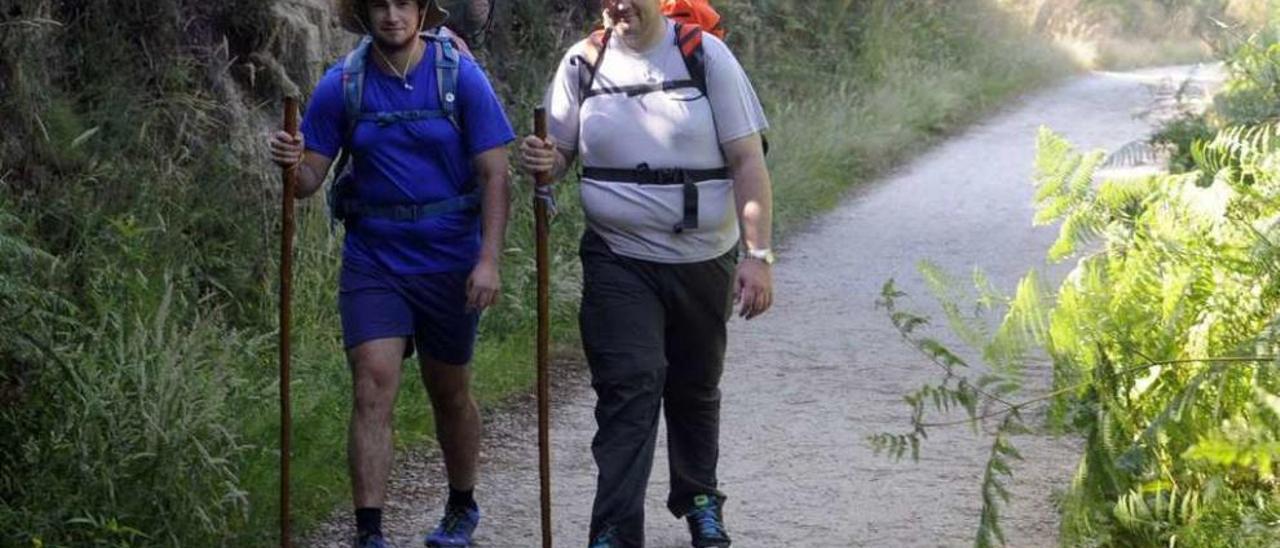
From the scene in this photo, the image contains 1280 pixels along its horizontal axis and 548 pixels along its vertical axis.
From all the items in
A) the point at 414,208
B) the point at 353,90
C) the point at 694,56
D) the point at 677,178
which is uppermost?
the point at 694,56

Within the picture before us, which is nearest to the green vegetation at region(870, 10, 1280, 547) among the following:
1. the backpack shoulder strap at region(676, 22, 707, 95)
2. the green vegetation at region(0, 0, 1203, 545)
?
the backpack shoulder strap at region(676, 22, 707, 95)

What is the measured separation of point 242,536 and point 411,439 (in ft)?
5.47

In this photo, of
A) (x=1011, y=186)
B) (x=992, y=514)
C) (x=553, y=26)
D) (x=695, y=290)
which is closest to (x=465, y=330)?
(x=695, y=290)

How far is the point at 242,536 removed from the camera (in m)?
6.43

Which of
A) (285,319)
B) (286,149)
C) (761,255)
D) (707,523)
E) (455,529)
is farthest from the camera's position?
(455,529)

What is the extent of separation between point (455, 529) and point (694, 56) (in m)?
1.71

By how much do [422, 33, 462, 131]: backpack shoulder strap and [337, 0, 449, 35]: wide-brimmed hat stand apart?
11cm

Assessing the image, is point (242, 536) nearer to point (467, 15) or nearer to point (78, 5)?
point (467, 15)

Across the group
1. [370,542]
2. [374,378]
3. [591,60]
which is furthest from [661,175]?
[370,542]

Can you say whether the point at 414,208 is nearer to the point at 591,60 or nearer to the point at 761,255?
the point at 591,60

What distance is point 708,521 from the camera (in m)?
6.52

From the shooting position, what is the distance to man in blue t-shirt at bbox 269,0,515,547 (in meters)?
6.04

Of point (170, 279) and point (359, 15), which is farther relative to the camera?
point (170, 279)

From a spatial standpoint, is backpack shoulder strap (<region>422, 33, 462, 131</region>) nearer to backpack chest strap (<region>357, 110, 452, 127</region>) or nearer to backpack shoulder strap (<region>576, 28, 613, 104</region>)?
backpack chest strap (<region>357, 110, 452, 127</region>)
